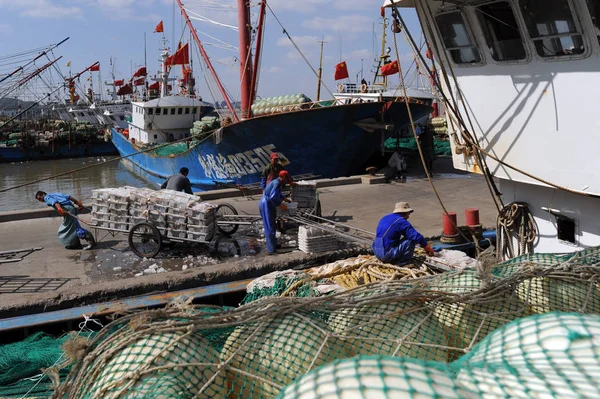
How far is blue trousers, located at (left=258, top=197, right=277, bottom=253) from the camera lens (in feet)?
27.1

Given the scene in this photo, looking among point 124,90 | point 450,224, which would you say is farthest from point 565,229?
point 124,90

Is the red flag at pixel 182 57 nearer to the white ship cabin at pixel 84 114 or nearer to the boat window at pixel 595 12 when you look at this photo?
the boat window at pixel 595 12

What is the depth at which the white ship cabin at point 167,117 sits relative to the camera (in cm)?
2758

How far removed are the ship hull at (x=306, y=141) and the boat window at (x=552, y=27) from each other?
1125 cm

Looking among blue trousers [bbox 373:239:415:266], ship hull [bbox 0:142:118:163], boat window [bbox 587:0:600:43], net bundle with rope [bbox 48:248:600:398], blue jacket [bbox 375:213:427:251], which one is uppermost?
ship hull [bbox 0:142:118:163]

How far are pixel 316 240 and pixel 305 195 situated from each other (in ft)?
6.25

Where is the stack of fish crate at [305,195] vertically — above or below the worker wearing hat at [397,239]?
above

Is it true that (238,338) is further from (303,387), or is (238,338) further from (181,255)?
(181,255)

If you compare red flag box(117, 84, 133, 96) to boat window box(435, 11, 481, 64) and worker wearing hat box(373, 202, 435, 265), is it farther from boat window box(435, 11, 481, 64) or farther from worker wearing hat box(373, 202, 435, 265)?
worker wearing hat box(373, 202, 435, 265)

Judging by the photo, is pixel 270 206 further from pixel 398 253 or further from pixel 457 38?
pixel 457 38

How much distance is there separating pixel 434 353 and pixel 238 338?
116 centimetres

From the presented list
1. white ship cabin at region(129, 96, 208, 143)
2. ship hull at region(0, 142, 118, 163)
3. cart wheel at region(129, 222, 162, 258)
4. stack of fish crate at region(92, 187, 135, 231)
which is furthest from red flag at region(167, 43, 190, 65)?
cart wheel at region(129, 222, 162, 258)

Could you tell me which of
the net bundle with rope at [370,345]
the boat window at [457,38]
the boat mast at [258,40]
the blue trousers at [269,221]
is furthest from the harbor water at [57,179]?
the net bundle with rope at [370,345]

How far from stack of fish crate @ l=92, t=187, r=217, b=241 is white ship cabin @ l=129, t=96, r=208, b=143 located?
20067 mm
